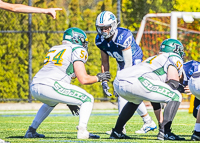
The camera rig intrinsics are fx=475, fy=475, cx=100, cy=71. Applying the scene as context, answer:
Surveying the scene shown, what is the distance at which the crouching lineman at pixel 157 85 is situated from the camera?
550cm

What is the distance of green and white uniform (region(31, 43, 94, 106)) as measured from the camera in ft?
18.9

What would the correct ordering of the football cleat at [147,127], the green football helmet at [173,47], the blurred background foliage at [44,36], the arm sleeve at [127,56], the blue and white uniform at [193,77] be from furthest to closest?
the blurred background foliage at [44,36] → the football cleat at [147,127] → the arm sleeve at [127,56] → the green football helmet at [173,47] → the blue and white uniform at [193,77]

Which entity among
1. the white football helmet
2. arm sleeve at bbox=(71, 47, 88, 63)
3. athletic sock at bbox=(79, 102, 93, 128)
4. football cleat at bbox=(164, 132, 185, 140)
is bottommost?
football cleat at bbox=(164, 132, 185, 140)

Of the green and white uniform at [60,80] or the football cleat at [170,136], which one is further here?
the green and white uniform at [60,80]

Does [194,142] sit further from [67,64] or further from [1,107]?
[1,107]

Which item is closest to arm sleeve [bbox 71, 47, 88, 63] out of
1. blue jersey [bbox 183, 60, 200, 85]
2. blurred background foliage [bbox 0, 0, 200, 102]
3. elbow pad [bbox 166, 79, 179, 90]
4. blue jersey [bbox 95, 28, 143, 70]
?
blue jersey [bbox 95, 28, 143, 70]

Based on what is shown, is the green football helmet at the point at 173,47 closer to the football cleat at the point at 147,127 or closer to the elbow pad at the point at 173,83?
the elbow pad at the point at 173,83

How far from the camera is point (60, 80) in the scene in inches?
230

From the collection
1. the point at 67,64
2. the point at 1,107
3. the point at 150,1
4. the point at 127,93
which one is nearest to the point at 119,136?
the point at 127,93

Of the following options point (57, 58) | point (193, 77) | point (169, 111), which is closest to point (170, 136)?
point (169, 111)

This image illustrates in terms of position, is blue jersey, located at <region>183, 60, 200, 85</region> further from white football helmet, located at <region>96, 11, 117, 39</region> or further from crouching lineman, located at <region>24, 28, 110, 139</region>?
crouching lineman, located at <region>24, 28, 110, 139</region>

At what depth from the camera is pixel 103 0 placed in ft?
→ 44.5

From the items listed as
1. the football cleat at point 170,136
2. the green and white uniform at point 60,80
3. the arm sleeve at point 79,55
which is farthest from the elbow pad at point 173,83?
the arm sleeve at point 79,55

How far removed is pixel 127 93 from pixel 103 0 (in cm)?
833
